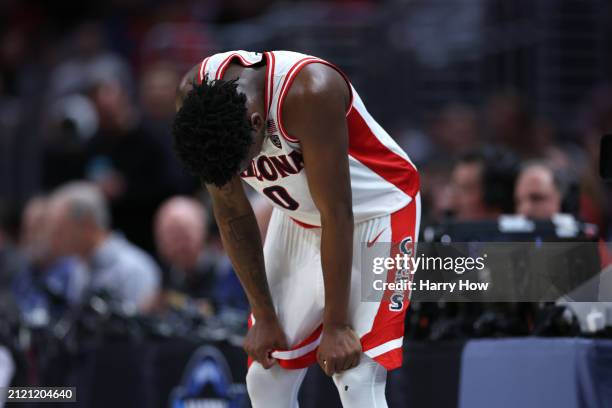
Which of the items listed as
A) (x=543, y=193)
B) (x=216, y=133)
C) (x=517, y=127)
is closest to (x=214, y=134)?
(x=216, y=133)

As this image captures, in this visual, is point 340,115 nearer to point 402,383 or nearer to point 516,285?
point 516,285

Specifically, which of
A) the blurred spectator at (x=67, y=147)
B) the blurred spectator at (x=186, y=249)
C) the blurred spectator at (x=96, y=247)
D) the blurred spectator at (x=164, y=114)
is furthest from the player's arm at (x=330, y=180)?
the blurred spectator at (x=67, y=147)

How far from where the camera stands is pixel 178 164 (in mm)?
9328

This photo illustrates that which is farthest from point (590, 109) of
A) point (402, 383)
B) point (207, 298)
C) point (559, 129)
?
point (402, 383)

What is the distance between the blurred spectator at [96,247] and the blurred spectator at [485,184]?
2.26 meters

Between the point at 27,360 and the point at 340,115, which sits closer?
the point at 340,115

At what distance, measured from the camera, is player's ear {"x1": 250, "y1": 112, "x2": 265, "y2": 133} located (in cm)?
375

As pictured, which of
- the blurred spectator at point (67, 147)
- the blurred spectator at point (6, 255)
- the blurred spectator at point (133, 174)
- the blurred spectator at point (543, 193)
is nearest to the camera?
the blurred spectator at point (543, 193)

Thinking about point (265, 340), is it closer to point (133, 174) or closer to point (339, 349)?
point (339, 349)

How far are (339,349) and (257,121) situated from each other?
834 millimetres

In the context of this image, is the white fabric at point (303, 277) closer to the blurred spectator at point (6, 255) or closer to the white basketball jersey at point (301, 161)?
the white basketball jersey at point (301, 161)

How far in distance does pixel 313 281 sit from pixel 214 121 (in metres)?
0.81

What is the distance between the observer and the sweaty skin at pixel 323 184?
3.78m

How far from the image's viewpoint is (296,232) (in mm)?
4273
